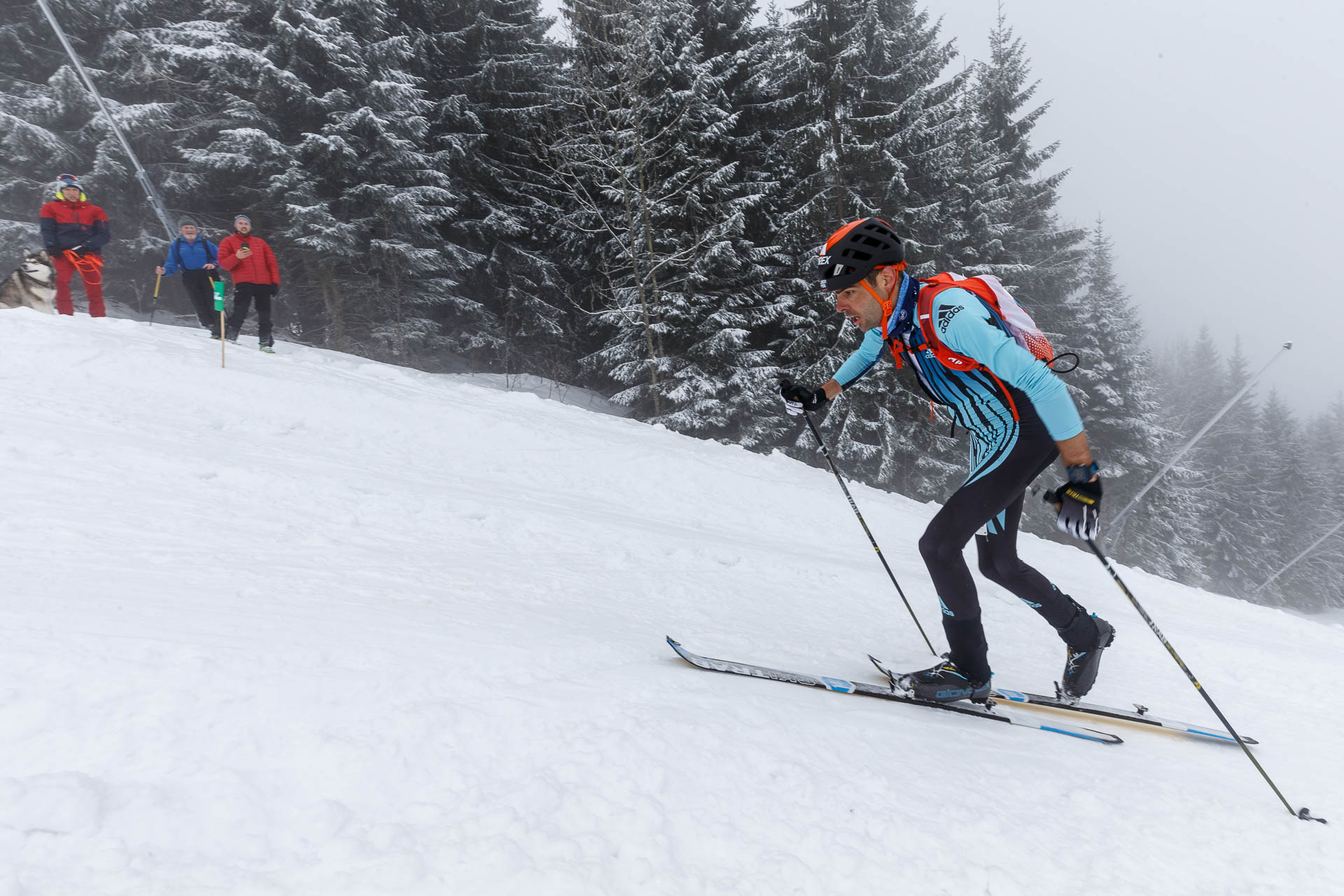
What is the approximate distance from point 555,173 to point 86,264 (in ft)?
32.2

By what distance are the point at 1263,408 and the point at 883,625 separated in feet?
202

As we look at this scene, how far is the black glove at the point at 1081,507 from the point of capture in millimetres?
2816

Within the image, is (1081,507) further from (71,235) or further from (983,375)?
(71,235)

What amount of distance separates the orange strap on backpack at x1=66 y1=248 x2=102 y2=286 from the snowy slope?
18.3 feet

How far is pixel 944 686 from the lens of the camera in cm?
328

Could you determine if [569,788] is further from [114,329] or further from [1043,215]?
[1043,215]

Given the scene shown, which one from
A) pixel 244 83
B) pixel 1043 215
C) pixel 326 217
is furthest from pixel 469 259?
pixel 1043 215

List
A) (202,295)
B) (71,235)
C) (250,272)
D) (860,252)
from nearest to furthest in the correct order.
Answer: (860,252) → (71,235) → (250,272) → (202,295)

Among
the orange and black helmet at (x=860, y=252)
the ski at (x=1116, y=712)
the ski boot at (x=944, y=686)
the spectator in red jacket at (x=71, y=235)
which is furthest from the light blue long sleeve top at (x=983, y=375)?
the spectator in red jacket at (x=71, y=235)

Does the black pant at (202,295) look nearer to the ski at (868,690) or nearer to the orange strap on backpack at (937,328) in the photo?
the ski at (868,690)

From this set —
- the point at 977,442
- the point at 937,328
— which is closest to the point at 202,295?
the point at 937,328

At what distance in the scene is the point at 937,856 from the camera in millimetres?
1976

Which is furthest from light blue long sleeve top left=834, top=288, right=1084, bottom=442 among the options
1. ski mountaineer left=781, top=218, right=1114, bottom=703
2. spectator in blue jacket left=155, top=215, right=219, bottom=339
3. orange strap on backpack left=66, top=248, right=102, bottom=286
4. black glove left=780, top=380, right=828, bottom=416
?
orange strap on backpack left=66, top=248, right=102, bottom=286

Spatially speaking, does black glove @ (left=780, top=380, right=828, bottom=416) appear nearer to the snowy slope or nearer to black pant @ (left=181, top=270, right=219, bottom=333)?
the snowy slope
